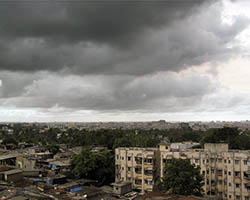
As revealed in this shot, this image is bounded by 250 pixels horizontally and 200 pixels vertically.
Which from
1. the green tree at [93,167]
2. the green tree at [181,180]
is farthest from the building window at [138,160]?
the green tree at [181,180]

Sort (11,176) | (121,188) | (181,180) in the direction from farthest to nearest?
(121,188) → (11,176) → (181,180)

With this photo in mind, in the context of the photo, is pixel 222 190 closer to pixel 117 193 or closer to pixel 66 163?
pixel 117 193

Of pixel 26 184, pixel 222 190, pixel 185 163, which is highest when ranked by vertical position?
pixel 185 163

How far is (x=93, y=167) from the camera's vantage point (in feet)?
120

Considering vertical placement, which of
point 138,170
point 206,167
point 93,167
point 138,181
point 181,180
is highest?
point 181,180

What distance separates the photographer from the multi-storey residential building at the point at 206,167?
32375mm

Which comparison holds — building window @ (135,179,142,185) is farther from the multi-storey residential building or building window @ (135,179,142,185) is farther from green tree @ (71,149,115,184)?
green tree @ (71,149,115,184)

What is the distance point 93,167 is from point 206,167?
16288 mm

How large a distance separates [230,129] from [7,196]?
52.1 m

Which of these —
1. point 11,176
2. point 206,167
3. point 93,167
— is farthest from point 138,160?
point 11,176

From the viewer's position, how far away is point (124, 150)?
38.6 metres

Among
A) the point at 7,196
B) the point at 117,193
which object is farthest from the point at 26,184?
the point at 117,193

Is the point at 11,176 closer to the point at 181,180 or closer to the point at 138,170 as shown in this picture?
the point at 181,180

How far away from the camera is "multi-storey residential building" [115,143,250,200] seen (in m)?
32.4
